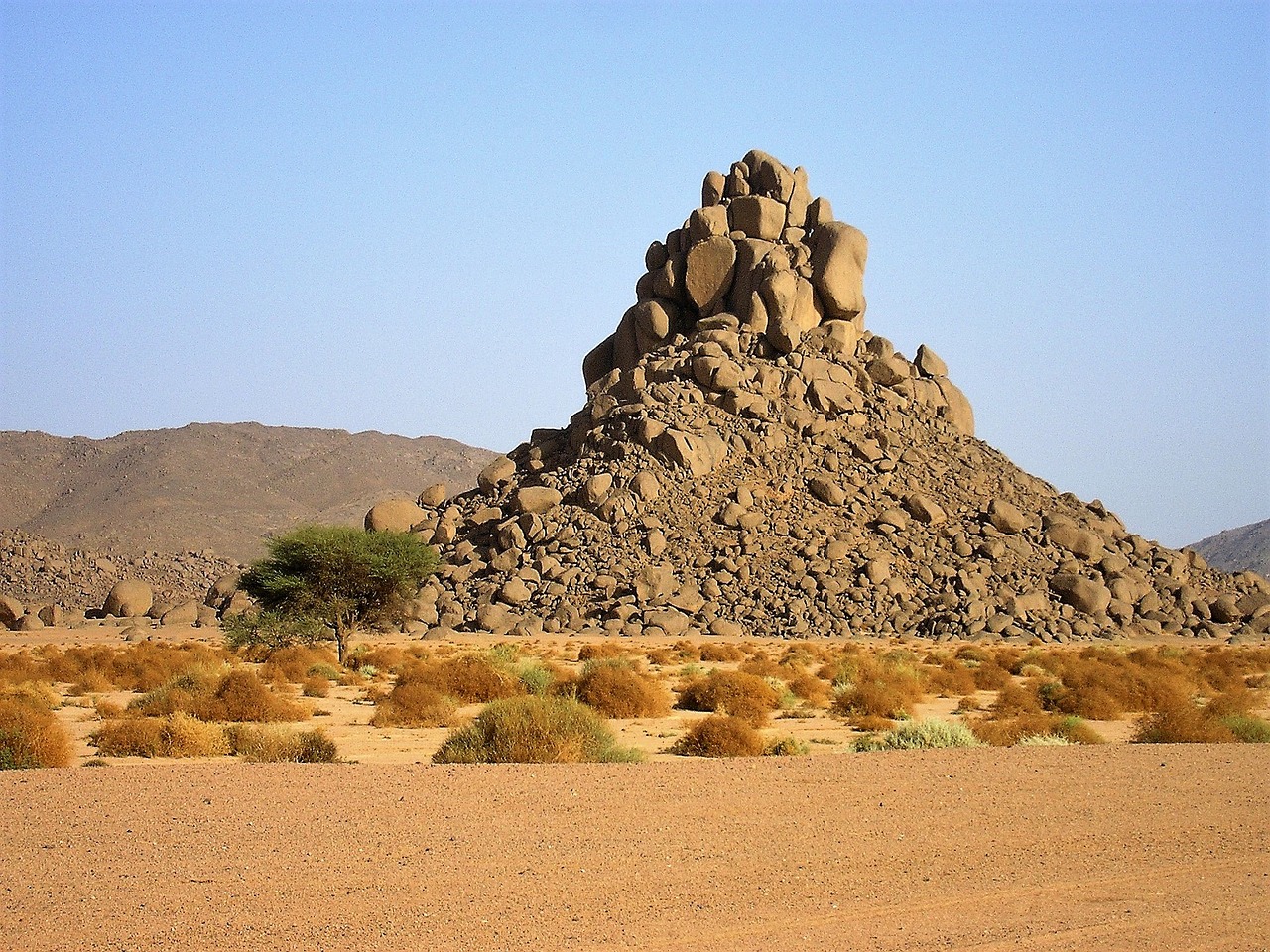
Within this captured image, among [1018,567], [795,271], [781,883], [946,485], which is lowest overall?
[781,883]

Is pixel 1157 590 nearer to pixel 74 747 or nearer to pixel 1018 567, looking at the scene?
pixel 1018 567

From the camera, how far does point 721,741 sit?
1659cm

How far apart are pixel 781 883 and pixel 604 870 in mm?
1324

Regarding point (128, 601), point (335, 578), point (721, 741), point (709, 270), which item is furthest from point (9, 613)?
point (721, 741)

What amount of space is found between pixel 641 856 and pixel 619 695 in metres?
11.5

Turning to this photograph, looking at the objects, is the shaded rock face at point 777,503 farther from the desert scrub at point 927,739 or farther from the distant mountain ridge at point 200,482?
the distant mountain ridge at point 200,482

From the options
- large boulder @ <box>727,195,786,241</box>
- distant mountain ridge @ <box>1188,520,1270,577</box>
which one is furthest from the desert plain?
distant mountain ridge @ <box>1188,520,1270,577</box>

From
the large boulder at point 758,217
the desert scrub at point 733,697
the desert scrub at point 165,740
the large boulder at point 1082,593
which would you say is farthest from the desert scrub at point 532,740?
the large boulder at point 758,217

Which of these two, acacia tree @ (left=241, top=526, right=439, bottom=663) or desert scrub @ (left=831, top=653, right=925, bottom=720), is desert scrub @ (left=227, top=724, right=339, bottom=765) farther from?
acacia tree @ (left=241, top=526, right=439, bottom=663)

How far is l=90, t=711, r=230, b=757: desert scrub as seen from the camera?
54.3ft

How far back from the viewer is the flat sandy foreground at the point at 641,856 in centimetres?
837

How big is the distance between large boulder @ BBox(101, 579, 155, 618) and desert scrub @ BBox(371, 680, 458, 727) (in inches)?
1611

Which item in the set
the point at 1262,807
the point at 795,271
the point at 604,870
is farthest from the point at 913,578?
the point at 604,870

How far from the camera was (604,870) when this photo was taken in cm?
981
